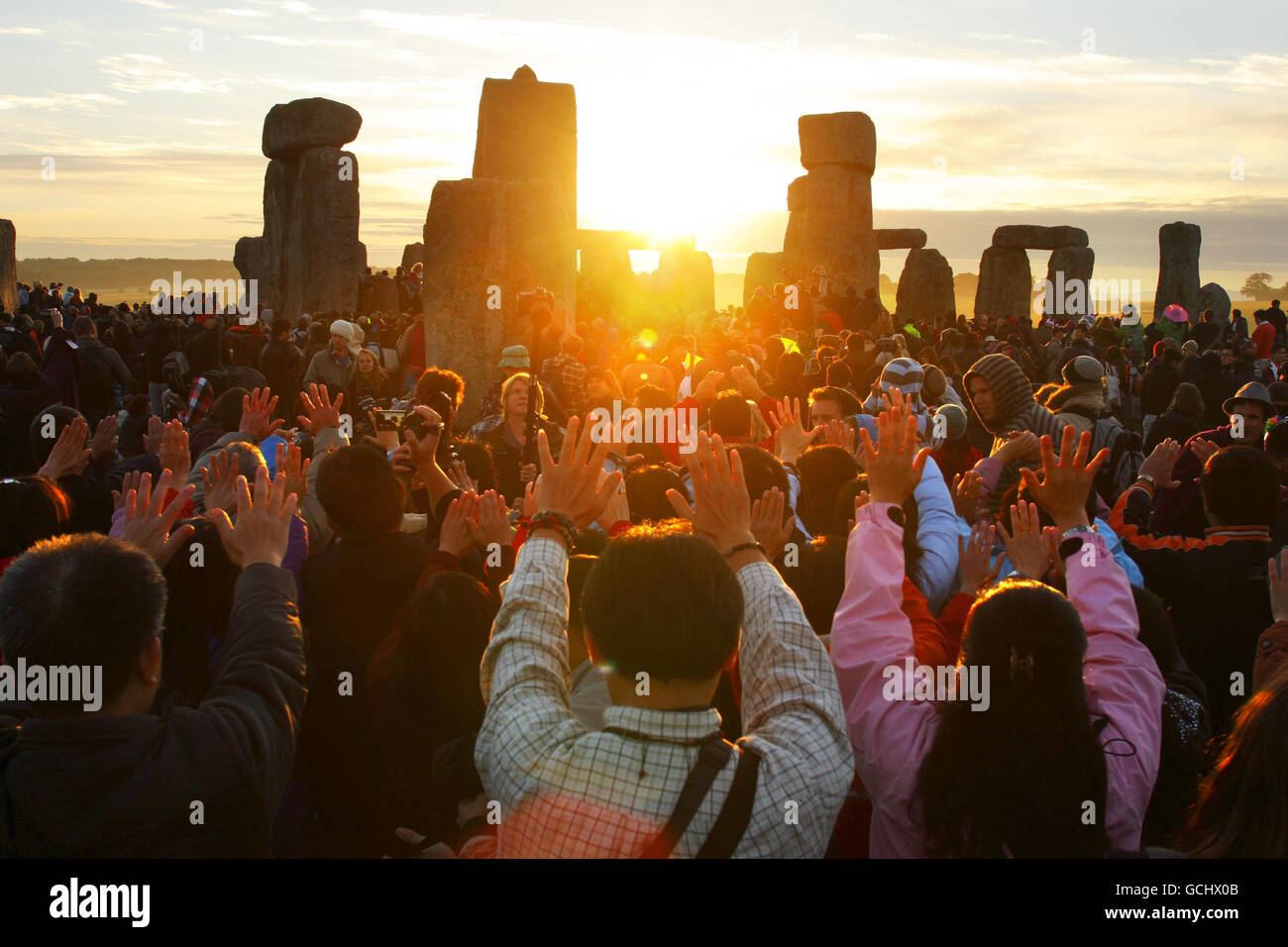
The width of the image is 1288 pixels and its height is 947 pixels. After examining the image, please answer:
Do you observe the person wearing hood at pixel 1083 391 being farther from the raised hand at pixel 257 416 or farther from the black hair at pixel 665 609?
the black hair at pixel 665 609

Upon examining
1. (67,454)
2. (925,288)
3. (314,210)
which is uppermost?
(314,210)

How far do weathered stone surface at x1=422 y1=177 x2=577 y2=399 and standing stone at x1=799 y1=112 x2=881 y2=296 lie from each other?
12614 millimetres

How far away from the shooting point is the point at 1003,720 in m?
2.09

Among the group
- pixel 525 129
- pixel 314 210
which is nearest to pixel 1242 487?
pixel 525 129

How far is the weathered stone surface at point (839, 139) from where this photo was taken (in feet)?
72.3

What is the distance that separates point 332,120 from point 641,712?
2179 centimetres

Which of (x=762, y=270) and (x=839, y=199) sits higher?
(x=839, y=199)

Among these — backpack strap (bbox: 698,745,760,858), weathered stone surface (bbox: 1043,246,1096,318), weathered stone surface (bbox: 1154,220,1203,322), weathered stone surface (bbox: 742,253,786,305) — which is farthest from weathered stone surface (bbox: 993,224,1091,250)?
backpack strap (bbox: 698,745,760,858)

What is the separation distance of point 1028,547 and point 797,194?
23041 millimetres

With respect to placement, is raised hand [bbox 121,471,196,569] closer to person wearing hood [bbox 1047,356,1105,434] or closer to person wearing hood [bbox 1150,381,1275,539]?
person wearing hood [bbox 1150,381,1275,539]

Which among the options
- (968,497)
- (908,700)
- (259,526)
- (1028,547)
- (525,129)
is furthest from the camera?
(525,129)

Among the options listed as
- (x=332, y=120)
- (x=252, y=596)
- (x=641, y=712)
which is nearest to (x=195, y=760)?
(x=252, y=596)

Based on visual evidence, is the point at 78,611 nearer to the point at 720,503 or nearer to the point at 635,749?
the point at 635,749

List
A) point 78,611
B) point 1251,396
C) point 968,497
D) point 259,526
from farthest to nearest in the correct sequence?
point 1251,396 < point 968,497 < point 259,526 < point 78,611
